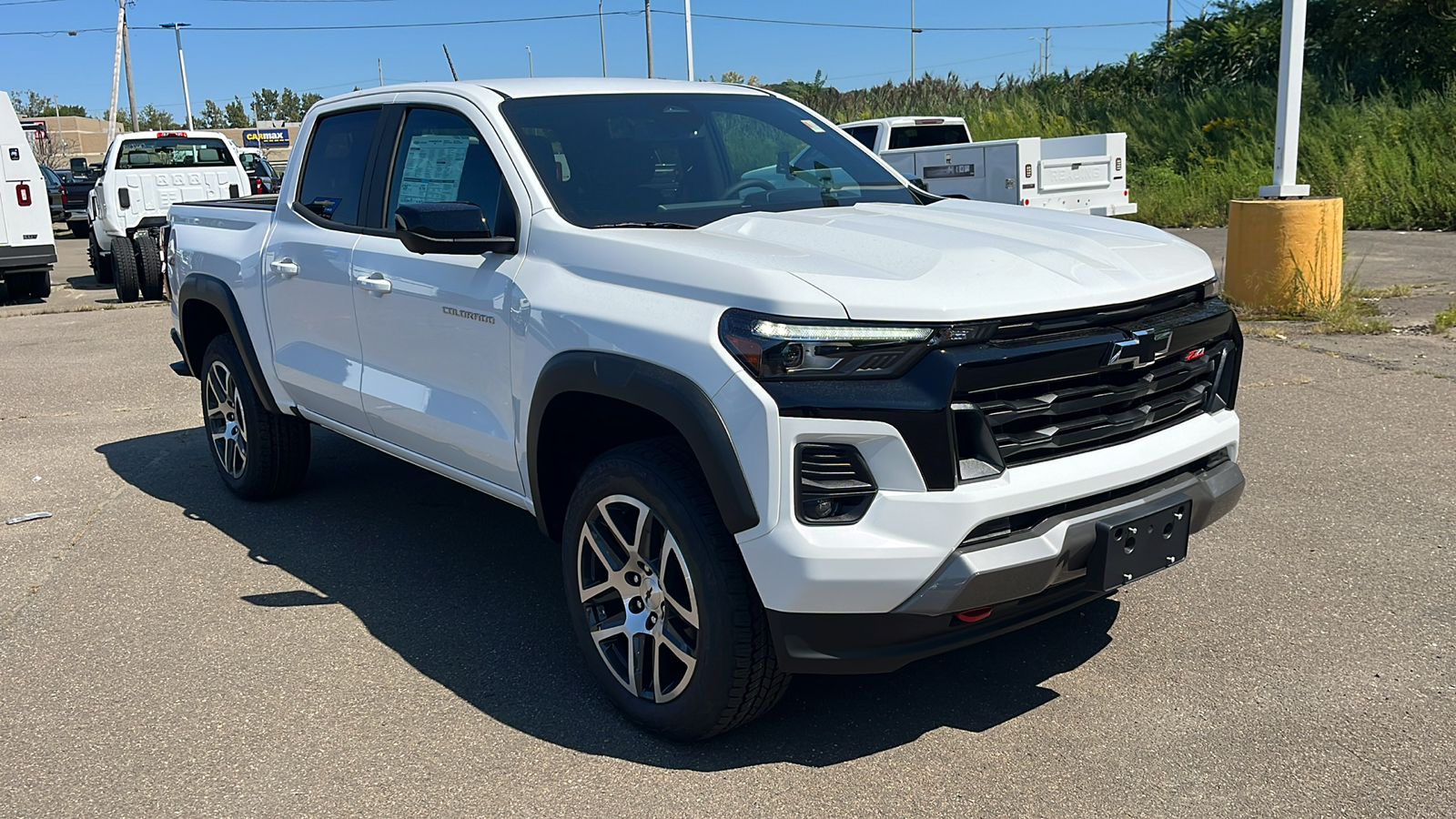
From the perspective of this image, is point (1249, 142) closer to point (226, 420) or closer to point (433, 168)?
point (226, 420)

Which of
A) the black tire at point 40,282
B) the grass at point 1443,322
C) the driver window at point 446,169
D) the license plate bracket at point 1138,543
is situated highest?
the driver window at point 446,169

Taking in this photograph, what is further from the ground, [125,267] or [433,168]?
[433,168]

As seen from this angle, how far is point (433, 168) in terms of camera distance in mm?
4582

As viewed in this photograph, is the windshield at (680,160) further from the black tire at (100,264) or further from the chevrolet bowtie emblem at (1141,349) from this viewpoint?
the black tire at (100,264)

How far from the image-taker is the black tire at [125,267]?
1500 cm

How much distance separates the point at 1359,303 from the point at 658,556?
843cm

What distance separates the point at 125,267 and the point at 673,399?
13867 mm

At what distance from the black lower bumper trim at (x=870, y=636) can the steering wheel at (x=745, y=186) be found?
1763 millimetres

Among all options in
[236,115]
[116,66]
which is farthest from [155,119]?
[116,66]

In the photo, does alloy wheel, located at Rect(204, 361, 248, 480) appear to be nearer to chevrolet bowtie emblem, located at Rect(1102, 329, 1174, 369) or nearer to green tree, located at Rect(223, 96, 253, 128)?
chevrolet bowtie emblem, located at Rect(1102, 329, 1174, 369)

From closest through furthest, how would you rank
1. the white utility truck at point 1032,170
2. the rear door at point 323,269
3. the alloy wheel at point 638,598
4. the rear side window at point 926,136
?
the alloy wheel at point 638,598
the rear door at point 323,269
the white utility truck at point 1032,170
the rear side window at point 926,136

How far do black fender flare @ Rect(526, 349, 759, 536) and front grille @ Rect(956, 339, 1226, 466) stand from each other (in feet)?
1.91

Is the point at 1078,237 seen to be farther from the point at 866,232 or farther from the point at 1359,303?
the point at 1359,303

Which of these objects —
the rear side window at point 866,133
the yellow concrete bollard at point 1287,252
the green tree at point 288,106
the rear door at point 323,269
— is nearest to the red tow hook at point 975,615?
the rear door at point 323,269
